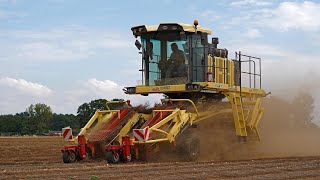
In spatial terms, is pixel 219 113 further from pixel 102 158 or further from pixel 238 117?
pixel 102 158

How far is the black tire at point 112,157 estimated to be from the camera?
15320 mm

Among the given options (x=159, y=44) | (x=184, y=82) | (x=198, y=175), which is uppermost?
(x=159, y=44)

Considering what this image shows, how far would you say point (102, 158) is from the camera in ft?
55.4

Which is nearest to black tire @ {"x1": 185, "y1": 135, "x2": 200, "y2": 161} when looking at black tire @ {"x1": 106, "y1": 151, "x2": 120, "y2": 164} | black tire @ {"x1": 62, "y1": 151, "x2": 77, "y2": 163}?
black tire @ {"x1": 106, "y1": 151, "x2": 120, "y2": 164}

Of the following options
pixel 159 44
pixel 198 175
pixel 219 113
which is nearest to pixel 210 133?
pixel 219 113

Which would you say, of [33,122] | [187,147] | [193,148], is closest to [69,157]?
[187,147]

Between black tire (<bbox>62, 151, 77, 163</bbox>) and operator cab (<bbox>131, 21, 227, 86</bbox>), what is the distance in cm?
475

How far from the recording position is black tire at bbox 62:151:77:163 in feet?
53.0

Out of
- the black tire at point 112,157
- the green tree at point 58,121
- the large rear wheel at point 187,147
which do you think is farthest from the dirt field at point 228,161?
the green tree at point 58,121

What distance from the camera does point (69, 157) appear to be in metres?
16.2

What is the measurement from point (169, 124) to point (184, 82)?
8.95 ft

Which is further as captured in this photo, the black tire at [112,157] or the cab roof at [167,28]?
the cab roof at [167,28]

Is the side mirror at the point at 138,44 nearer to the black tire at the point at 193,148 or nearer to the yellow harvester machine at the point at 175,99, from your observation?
the yellow harvester machine at the point at 175,99

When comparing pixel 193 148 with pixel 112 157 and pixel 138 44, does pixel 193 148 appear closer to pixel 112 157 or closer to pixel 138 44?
pixel 112 157
